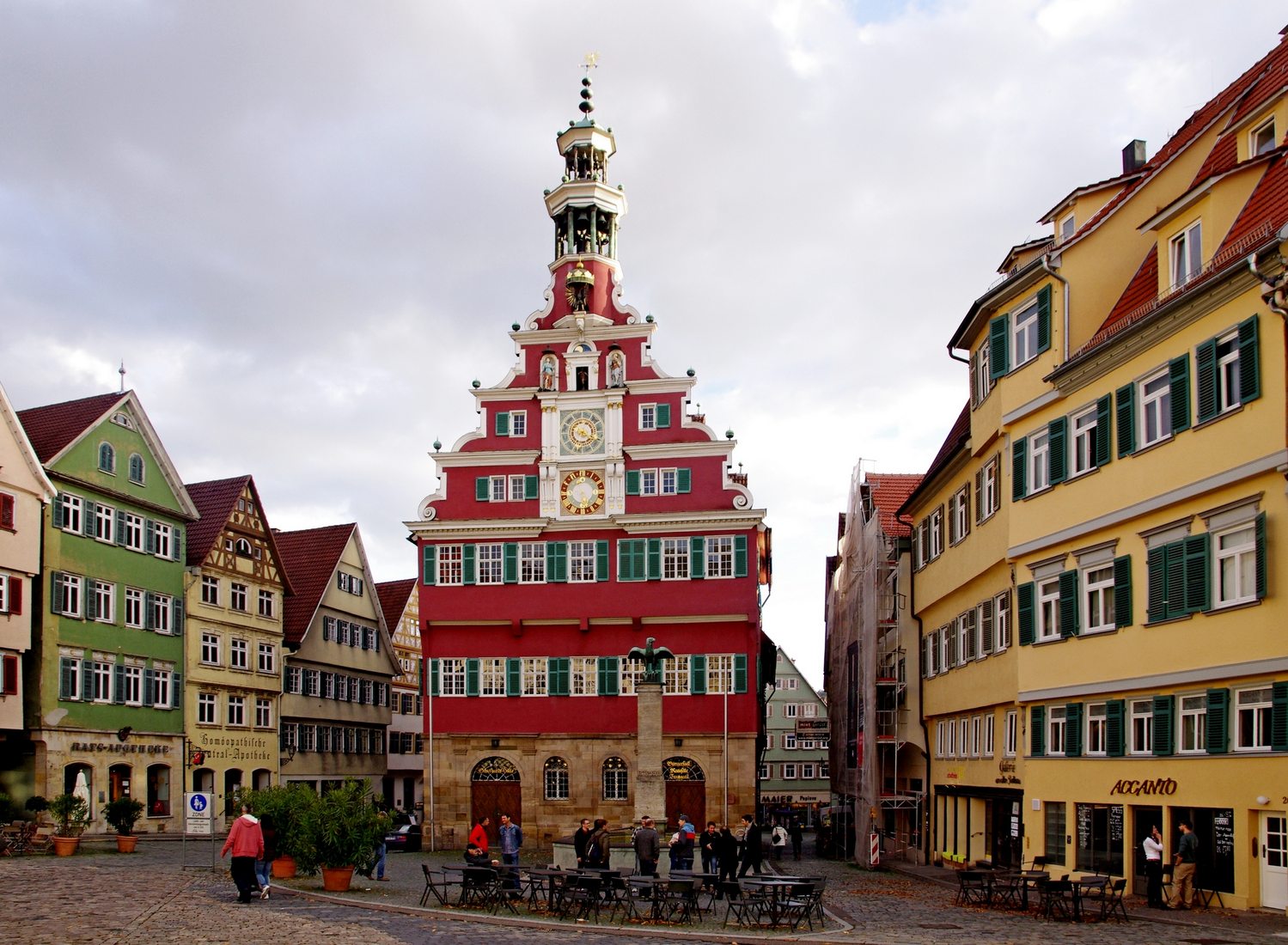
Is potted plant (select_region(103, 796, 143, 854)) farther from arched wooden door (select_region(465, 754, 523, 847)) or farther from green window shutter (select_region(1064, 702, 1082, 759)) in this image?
green window shutter (select_region(1064, 702, 1082, 759))

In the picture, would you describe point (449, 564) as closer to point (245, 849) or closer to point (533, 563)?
point (533, 563)

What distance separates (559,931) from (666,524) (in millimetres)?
30299

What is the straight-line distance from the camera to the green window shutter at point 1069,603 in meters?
28.0

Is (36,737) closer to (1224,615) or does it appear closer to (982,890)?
(982,890)

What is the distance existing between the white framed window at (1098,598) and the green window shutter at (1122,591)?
11.6 inches

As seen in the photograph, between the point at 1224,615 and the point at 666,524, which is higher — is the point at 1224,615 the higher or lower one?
the lower one

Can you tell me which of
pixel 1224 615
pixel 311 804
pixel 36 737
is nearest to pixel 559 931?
pixel 311 804

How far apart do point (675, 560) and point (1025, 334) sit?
74.0 feet

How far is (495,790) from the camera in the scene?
2029 inches

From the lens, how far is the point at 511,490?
52.8m

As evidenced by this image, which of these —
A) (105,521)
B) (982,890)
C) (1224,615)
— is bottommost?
(982,890)

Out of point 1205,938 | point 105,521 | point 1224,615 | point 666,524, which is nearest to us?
point 1205,938

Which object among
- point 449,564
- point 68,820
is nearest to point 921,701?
point 449,564

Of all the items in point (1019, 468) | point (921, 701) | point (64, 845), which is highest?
point (1019, 468)
